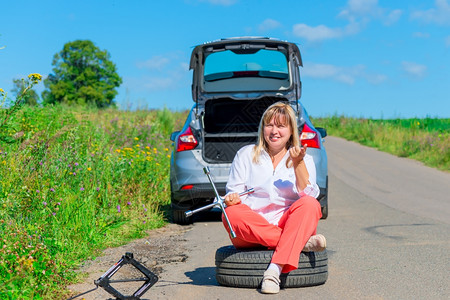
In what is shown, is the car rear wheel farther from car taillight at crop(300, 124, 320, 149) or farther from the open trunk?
car taillight at crop(300, 124, 320, 149)

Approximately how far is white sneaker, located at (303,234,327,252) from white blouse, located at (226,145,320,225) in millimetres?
333

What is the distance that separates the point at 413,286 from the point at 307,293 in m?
0.87

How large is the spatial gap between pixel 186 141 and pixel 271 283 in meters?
4.05

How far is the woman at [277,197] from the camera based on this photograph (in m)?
4.72

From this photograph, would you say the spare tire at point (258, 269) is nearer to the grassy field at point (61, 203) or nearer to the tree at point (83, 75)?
the grassy field at point (61, 203)

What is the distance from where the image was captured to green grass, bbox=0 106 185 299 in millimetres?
4645

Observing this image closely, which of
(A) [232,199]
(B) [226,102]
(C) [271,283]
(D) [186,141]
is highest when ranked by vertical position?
(B) [226,102]

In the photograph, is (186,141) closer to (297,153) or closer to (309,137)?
(309,137)

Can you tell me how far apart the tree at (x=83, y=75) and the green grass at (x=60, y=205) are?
49.6 meters

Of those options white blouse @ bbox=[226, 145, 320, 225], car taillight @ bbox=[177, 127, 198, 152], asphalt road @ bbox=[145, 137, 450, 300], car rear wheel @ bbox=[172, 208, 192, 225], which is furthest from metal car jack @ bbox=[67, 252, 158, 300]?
car rear wheel @ bbox=[172, 208, 192, 225]

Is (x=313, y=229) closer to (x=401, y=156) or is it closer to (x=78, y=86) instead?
(x=401, y=156)

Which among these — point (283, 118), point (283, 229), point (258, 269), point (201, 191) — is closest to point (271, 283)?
point (258, 269)

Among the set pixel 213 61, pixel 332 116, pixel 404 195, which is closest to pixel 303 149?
pixel 213 61

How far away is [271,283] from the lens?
182 inches
